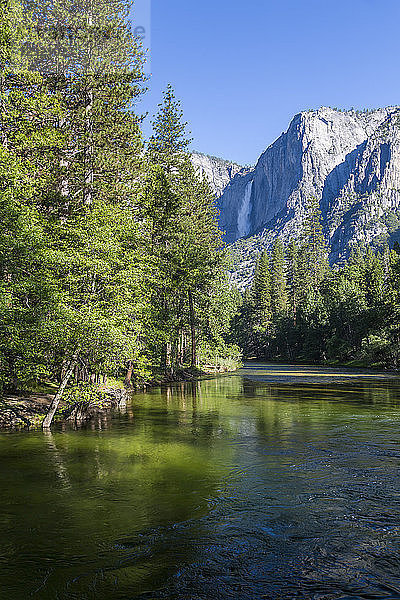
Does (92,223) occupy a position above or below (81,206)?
below

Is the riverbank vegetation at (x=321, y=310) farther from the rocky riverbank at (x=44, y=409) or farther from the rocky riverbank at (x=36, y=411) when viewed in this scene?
the rocky riverbank at (x=36, y=411)

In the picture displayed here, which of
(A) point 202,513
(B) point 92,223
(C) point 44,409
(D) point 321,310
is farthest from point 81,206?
(D) point 321,310

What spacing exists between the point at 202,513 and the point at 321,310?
72.0m

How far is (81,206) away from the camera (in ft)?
76.5

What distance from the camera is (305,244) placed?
333 feet

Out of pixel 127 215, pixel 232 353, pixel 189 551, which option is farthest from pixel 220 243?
pixel 189 551

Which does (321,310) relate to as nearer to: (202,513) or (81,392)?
(81,392)

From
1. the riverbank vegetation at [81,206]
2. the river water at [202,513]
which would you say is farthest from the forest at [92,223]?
the river water at [202,513]

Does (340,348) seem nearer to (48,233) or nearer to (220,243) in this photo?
(220,243)

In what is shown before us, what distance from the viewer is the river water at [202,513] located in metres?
5.80

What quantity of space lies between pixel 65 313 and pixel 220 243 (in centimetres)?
4813

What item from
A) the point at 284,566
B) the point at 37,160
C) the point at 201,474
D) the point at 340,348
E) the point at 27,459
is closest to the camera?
the point at 284,566

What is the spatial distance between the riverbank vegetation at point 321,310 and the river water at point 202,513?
41.1 meters

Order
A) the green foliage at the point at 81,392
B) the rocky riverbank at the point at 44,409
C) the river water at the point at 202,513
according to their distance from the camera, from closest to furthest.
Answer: the river water at the point at 202,513 < the rocky riverbank at the point at 44,409 < the green foliage at the point at 81,392
